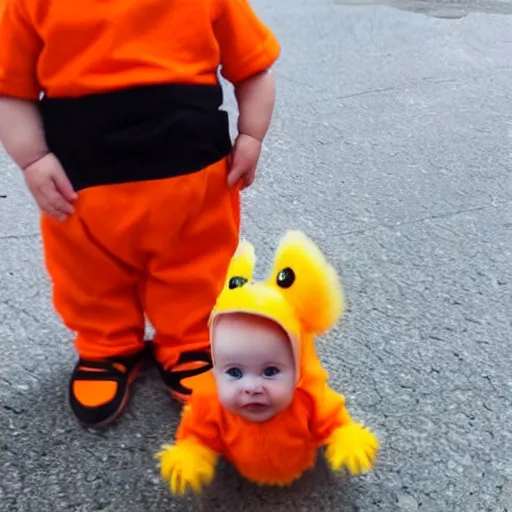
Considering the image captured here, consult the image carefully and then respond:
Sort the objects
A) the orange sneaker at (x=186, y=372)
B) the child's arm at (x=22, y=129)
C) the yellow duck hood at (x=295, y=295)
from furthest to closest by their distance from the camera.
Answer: the orange sneaker at (x=186, y=372) < the child's arm at (x=22, y=129) < the yellow duck hood at (x=295, y=295)

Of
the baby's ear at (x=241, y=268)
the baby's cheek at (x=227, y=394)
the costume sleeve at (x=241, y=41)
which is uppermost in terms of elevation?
the costume sleeve at (x=241, y=41)

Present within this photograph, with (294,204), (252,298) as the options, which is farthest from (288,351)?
(294,204)

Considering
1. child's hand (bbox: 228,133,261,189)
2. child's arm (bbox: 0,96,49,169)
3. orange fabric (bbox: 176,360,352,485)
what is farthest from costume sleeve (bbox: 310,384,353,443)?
child's arm (bbox: 0,96,49,169)

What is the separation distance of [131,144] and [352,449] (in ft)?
1.20

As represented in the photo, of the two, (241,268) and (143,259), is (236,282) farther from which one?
(143,259)

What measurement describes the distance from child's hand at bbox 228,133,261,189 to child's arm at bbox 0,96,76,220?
0.17m

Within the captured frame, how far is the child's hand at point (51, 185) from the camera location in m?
0.85

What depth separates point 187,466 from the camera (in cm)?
80

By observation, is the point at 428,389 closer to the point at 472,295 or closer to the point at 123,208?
the point at 472,295

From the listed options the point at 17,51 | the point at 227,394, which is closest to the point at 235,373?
the point at 227,394

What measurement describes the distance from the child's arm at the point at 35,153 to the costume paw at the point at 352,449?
13.9 inches

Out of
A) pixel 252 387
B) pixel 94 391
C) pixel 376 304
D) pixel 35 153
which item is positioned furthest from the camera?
pixel 376 304

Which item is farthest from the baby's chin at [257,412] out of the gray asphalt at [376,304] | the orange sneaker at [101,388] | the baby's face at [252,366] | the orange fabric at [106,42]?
the orange fabric at [106,42]

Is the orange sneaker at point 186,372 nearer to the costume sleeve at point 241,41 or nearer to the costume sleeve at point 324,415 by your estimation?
the costume sleeve at point 324,415
